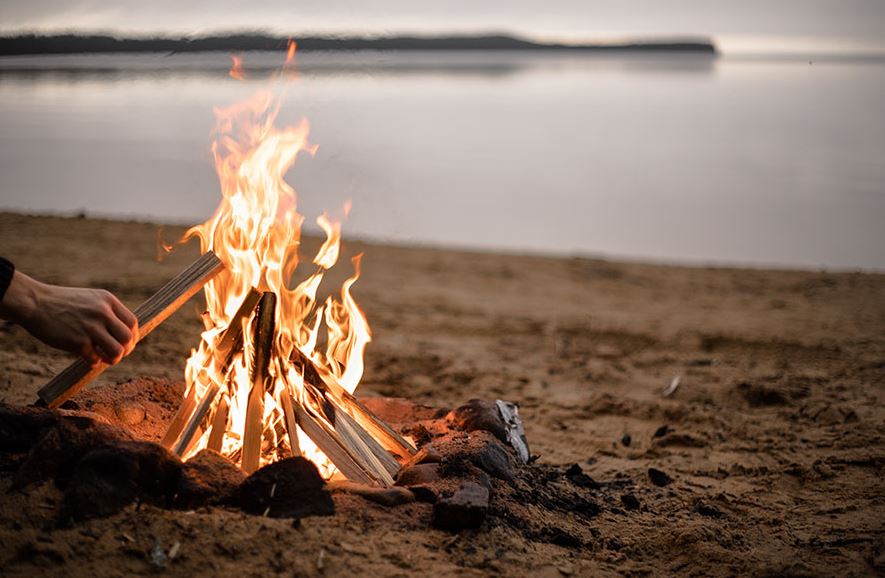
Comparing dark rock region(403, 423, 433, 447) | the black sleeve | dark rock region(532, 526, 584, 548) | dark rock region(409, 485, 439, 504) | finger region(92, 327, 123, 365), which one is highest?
dark rock region(403, 423, 433, 447)

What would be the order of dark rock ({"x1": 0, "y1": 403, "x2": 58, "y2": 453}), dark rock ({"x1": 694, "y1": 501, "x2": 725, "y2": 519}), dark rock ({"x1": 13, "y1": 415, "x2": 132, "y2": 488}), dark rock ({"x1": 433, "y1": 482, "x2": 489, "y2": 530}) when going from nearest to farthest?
1. dark rock ({"x1": 13, "y1": 415, "x2": 132, "y2": 488})
2. dark rock ({"x1": 433, "y1": 482, "x2": 489, "y2": 530})
3. dark rock ({"x1": 0, "y1": 403, "x2": 58, "y2": 453})
4. dark rock ({"x1": 694, "y1": 501, "x2": 725, "y2": 519})

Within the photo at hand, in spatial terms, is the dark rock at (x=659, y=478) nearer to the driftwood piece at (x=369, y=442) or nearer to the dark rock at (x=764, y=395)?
the driftwood piece at (x=369, y=442)

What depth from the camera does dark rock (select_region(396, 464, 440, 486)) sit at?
10.2 feet

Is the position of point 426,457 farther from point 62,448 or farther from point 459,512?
point 62,448

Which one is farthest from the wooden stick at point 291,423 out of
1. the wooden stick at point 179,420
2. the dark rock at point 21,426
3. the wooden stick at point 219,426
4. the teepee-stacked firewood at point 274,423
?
the dark rock at point 21,426

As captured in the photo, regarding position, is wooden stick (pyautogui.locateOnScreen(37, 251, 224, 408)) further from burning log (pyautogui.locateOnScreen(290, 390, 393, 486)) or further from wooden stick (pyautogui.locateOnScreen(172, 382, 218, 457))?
→ burning log (pyautogui.locateOnScreen(290, 390, 393, 486))

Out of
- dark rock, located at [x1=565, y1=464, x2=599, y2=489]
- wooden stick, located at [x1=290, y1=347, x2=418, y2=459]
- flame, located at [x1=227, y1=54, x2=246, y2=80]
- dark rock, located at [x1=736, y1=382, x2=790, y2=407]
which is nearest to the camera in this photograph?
wooden stick, located at [x1=290, y1=347, x2=418, y2=459]

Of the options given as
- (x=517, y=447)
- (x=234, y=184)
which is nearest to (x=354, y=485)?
(x=517, y=447)

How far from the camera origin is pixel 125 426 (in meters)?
3.45

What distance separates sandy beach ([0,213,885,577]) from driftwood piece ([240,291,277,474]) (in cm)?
53

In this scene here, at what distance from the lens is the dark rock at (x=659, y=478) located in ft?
13.0

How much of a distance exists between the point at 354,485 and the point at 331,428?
362mm

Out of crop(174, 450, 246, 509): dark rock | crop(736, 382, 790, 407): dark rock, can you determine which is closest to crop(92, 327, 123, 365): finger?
crop(174, 450, 246, 509): dark rock

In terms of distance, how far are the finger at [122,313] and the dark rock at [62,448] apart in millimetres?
428
